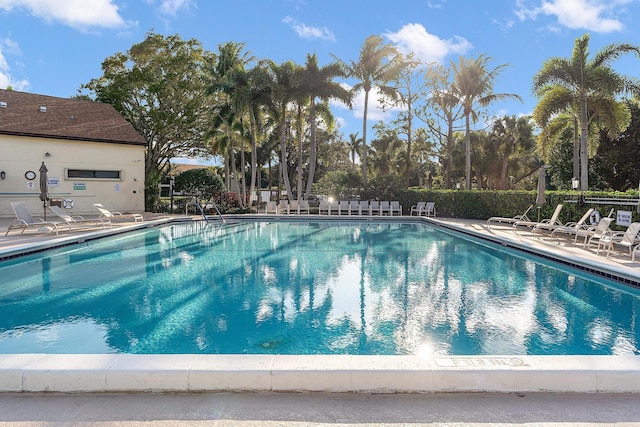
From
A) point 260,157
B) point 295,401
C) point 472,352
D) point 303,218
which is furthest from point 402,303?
point 260,157

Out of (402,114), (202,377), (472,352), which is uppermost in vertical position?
(402,114)

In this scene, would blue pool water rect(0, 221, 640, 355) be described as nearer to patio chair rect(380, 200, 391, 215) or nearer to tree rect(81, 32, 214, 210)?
patio chair rect(380, 200, 391, 215)

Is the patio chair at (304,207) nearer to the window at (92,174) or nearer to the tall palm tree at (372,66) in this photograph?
the tall palm tree at (372,66)

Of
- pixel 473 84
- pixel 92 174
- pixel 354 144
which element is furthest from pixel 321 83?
pixel 354 144

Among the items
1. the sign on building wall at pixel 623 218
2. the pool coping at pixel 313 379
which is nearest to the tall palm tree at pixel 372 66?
the sign on building wall at pixel 623 218

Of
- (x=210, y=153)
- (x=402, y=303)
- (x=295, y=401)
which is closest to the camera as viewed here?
(x=295, y=401)

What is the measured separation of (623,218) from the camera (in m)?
11.4

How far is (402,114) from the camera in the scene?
36.2 meters

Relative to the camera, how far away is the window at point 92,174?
2136 cm

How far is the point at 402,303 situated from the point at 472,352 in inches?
77.9

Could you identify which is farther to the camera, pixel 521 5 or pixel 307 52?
pixel 307 52

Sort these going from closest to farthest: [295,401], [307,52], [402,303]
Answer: [295,401]
[402,303]
[307,52]

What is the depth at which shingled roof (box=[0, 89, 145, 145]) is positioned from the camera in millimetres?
20516

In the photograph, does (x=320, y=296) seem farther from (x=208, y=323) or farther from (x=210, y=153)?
(x=210, y=153)
